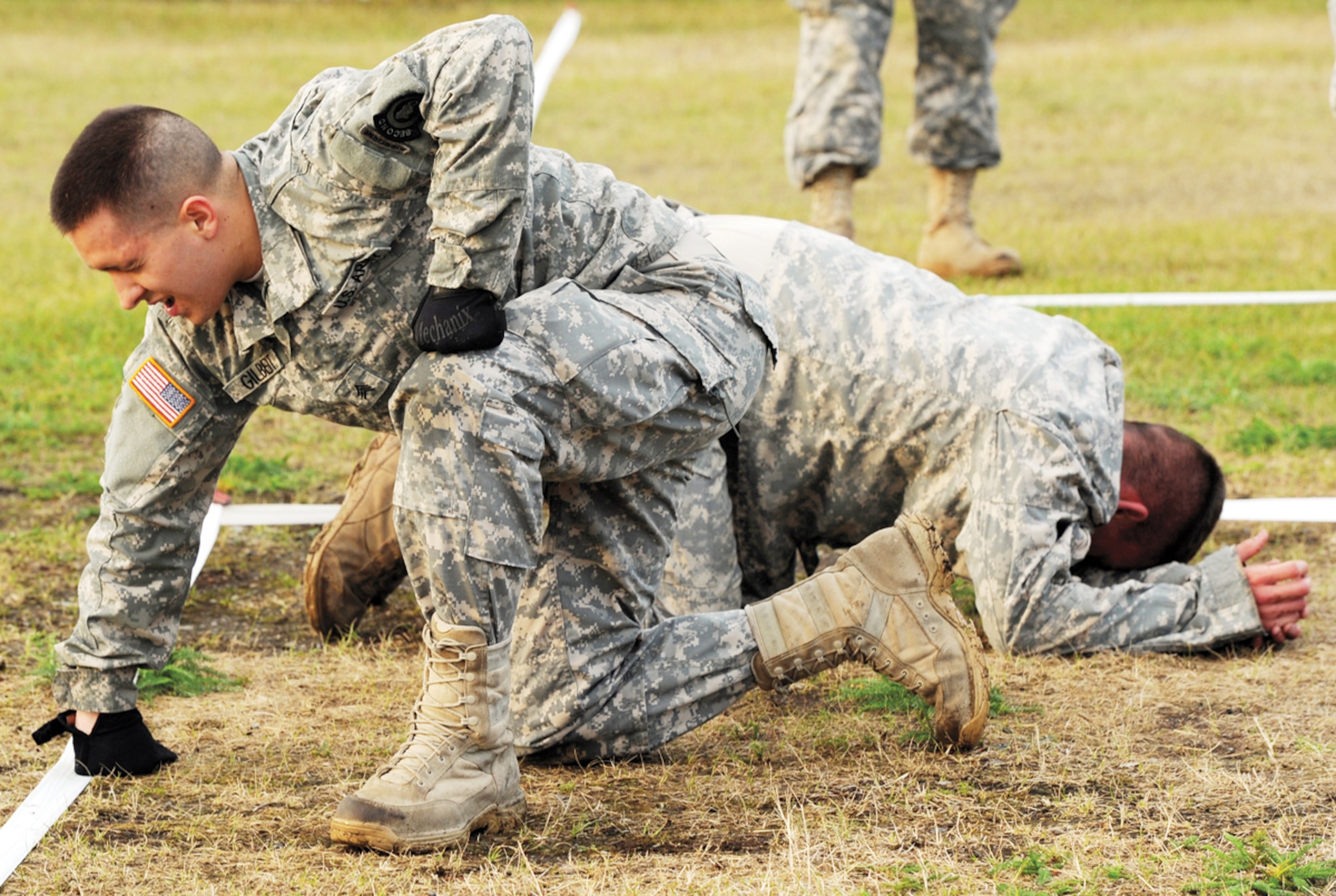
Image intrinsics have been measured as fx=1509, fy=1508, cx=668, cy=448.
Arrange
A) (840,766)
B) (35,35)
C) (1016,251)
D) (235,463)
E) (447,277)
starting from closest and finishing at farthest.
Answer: (447,277) → (840,766) → (235,463) → (1016,251) → (35,35)

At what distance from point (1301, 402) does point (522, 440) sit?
3976 millimetres

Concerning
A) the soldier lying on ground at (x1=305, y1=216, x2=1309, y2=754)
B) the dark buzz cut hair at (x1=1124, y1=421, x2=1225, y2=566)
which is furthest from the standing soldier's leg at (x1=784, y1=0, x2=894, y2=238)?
the dark buzz cut hair at (x1=1124, y1=421, x2=1225, y2=566)

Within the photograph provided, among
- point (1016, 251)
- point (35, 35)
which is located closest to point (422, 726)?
point (1016, 251)

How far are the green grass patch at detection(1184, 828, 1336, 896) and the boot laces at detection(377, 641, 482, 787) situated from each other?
1108 millimetres

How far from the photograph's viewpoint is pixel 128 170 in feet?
7.71

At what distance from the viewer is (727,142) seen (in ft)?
42.0

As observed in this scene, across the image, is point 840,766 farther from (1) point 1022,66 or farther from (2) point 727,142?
(1) point 1022,66

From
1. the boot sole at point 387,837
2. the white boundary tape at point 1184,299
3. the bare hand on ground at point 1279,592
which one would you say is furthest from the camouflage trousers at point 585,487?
the white boundary tape at point 1184,299

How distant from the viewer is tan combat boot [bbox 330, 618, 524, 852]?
234cm

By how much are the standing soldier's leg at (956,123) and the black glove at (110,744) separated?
536 centimetres

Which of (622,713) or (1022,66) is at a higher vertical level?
(622,713)

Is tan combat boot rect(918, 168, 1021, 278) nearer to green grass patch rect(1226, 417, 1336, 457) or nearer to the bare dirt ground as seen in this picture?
green grass patch rect(1226, 417, 1336, 457)

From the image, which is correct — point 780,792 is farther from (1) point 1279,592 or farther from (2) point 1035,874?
(1) point 1279,592

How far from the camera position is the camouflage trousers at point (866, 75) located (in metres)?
6.54
